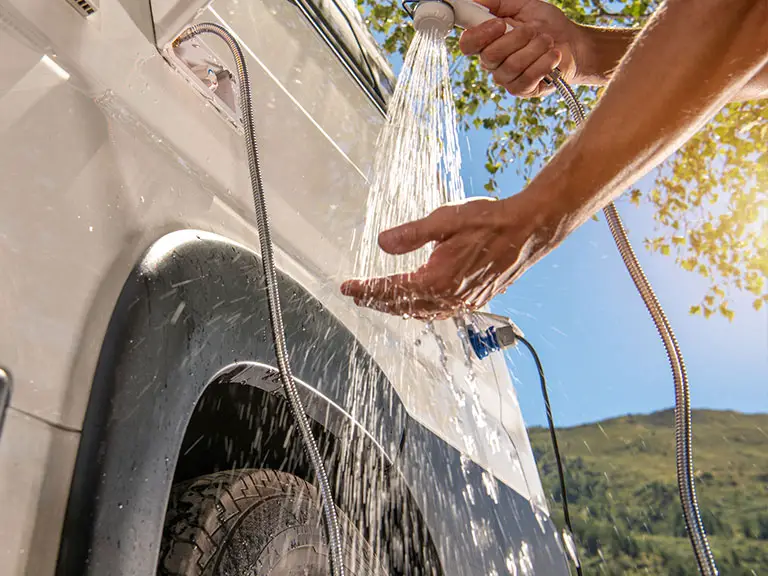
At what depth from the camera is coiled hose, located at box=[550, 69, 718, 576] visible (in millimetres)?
1104

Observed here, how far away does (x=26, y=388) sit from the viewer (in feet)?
2.13

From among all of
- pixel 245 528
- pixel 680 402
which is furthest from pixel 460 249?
pixel 245 528

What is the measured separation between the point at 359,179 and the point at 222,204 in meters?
0.52

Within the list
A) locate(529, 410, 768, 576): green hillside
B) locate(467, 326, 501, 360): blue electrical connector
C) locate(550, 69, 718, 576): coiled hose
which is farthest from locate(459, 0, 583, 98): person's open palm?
locate(529, 410, 768, 576): green hillside

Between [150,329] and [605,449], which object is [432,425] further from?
[605,449]

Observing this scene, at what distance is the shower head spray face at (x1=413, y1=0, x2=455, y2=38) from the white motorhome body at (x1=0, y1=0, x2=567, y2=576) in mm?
176

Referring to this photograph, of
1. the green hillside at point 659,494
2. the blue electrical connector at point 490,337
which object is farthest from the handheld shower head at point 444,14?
the green hillside at point 659,494

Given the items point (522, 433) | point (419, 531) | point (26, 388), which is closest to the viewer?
point (26, 388)

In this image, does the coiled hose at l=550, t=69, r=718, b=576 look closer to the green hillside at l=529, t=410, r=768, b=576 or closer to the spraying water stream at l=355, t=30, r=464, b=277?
the spraying water stream at l=355, t=30, r=464, b=277

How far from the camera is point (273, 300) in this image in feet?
3.31

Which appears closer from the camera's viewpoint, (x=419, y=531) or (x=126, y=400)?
(x=126, y=400)

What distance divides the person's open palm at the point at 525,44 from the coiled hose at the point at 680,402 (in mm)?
299

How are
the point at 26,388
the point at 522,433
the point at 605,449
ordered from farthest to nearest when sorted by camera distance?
1. the point at 605,449
2. the point at 522,433
3. the point at 26,388

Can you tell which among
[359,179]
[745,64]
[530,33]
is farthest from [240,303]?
[530,33]
